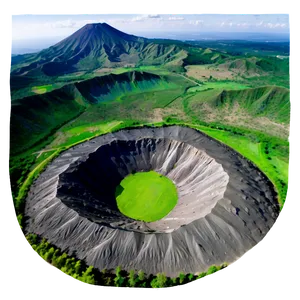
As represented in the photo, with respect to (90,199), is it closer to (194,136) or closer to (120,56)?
(194,136)

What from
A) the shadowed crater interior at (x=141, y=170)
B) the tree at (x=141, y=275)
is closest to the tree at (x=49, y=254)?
the shadowed crater interior at (x=141, y=170)

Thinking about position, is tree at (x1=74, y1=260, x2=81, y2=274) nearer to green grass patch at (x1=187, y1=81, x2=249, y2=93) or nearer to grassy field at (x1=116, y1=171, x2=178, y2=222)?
grassy field at (x1=116, y1=171, x2=178, y2=222)

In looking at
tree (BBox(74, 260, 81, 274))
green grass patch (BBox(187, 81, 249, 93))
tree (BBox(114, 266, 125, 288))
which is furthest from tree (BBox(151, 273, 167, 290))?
green grass patch (BBox(187, 81, 249, 93))

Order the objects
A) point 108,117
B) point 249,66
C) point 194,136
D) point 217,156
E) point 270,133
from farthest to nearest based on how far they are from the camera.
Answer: point 249,66 < point 108,117 < point 270,133 < point 194,136 < point 217,156

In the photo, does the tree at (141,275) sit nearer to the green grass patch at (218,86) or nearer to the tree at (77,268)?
the tree at (77,268)

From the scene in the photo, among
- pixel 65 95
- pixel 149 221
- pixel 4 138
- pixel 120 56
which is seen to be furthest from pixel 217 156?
pixel 120 56

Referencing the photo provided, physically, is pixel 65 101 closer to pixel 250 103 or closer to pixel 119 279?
pixel 250 103

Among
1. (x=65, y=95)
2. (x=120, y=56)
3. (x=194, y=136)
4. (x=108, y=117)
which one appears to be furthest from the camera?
(x=120, y=56)
